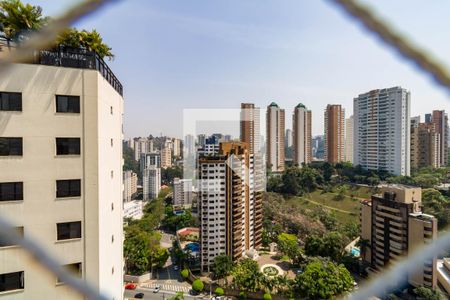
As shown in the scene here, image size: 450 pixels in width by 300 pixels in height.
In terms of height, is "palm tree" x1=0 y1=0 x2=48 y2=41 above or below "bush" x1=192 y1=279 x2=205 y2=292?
above

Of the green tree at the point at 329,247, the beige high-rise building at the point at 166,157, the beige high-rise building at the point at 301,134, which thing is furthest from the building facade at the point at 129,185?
the green tree at the point at 329,247

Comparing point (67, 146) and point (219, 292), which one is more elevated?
point (67, 146)

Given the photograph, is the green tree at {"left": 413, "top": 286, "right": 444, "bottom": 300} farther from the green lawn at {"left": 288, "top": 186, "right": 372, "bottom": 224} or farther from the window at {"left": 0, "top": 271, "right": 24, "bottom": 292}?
the window at {"left": 0, "top": 271, "right": 24, "bottom": 292}

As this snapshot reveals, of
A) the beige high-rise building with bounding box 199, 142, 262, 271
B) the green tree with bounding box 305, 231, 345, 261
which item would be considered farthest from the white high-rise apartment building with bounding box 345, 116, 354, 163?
the beige high-rise building with bounding box 199, 142, 262, 271

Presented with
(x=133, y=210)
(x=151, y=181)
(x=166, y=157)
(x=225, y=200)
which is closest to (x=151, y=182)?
(x=151, y=181)

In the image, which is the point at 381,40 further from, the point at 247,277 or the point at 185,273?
the point at 185,273

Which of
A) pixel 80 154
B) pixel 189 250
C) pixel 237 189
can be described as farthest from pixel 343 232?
A: pixel 80 154

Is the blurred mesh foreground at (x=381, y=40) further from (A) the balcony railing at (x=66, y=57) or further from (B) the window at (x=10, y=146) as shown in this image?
(A) the balcony railing at (x=66, y=57)
